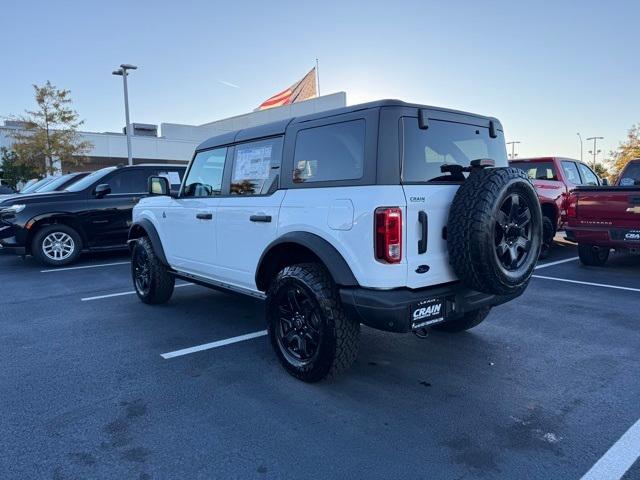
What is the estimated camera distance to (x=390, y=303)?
9.46 feet

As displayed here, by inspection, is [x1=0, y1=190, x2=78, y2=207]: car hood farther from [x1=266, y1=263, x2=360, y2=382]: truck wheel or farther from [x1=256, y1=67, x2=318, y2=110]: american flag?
[x1=256, y1=67, x2=318, y2=110]: american flag

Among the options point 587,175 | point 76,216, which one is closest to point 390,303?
point 76,216

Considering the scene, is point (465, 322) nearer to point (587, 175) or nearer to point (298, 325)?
point (298, 325)

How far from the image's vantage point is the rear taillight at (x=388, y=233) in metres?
2.89

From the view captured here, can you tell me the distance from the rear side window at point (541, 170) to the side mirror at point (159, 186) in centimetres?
672

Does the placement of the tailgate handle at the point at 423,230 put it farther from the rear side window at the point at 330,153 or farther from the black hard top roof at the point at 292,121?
the black hard top roof at the point at 292,121

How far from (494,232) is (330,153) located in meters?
1.26

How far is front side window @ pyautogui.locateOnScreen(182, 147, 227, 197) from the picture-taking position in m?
4.57

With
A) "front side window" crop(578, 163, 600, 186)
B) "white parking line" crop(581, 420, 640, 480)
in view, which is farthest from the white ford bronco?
"front side window" crop(578, 163, 600, 186)

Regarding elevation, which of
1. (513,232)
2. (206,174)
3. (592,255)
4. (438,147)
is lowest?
(592,255)

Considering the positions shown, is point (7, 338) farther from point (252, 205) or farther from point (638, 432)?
point (638, 432)

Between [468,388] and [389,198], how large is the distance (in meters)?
1.53

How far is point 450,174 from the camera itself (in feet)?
11.0

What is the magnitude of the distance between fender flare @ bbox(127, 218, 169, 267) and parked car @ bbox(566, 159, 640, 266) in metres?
6.11
